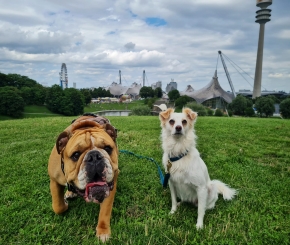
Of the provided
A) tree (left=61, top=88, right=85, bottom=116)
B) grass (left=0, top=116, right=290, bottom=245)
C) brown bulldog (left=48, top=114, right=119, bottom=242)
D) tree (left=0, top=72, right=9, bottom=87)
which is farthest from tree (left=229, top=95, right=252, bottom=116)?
tree (left=0, top=72, right=9, bottom=87)

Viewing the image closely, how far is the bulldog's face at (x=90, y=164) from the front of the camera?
248 cm

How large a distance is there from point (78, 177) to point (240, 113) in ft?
206

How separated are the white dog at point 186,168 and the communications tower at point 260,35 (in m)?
108

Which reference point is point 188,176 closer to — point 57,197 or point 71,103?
point 57,197

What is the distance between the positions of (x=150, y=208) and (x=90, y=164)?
147 centimetres

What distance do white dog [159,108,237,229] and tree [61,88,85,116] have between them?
210 ft

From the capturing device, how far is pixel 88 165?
246 centimetres

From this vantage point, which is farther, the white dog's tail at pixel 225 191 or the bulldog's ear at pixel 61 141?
the white dog's tail at pixel 225 191

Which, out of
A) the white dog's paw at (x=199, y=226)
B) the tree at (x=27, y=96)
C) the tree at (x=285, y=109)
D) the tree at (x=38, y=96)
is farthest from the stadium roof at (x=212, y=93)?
the white dog's paw at (x=199, y=226)

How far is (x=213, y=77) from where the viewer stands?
93.5 metres

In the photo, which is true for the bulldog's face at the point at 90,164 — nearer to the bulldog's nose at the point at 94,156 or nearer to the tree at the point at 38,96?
the bulldog's nose at the point at 94,156

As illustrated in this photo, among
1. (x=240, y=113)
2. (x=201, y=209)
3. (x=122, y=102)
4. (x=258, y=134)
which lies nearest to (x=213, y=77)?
(x=240, y=113)

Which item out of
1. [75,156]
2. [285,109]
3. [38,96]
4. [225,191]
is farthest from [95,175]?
[38,96]

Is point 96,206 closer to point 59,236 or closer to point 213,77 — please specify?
point 59,236
